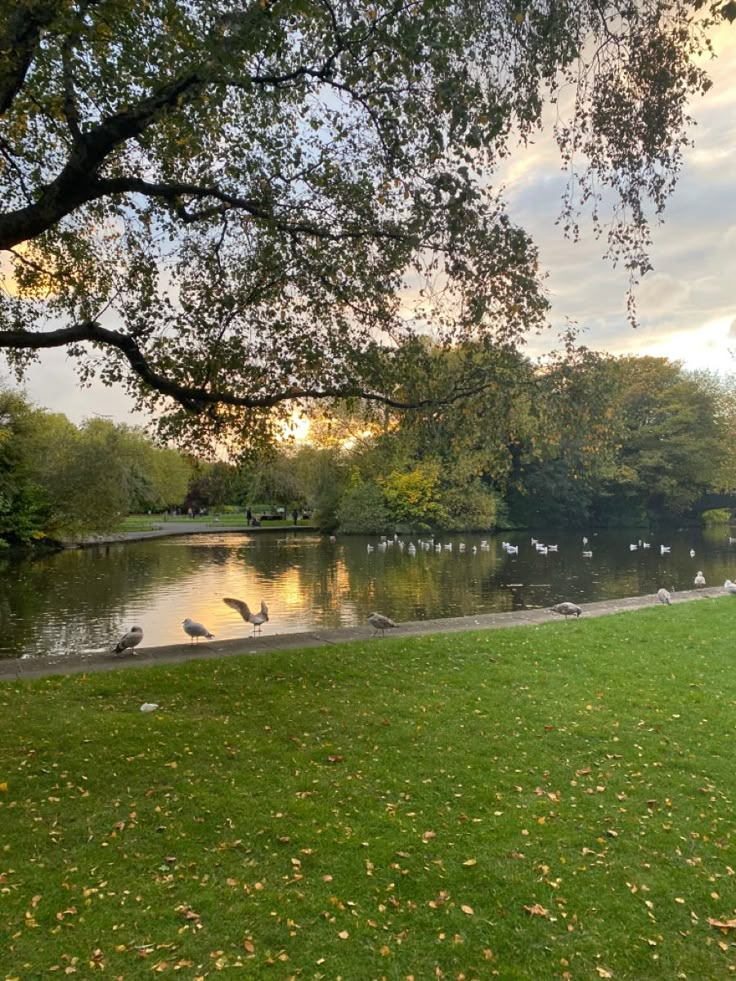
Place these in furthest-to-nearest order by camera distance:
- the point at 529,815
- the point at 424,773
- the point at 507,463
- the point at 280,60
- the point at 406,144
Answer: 1. the point at 507,463
2. the point at 406,144
3. the point at 280,60
4. the point at 424,773
5. the point at 529,815

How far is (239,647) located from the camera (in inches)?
404

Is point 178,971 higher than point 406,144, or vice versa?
point 406,144

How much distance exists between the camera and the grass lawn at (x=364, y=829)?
354 centimetres

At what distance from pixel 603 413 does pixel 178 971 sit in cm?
715

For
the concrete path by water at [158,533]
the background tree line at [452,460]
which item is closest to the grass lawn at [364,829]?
the background tree line at [452,460]

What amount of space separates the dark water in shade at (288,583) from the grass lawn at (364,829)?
7538mm

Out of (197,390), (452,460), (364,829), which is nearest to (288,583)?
(452,460)

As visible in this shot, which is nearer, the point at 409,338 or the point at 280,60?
the point at 280,60

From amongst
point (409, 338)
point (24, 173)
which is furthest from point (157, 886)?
point (24, 173)

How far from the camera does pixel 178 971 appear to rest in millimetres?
3301

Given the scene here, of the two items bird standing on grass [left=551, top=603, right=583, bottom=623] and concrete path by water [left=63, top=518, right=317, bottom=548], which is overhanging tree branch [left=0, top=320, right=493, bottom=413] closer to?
bird standing on grass [left=551, top=603, right=583, bottom=623]

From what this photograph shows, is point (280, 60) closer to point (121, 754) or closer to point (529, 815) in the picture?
point (121, 754)

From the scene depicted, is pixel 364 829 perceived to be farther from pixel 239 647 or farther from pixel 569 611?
pixel 569 611

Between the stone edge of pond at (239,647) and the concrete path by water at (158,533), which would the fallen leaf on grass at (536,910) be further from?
the concrete path by water at (158,533)
